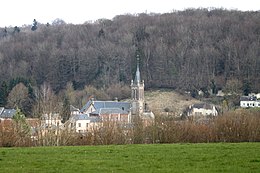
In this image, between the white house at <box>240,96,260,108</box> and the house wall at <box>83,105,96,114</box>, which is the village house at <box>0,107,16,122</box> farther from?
the white house at <box>240,96,260,108</box>

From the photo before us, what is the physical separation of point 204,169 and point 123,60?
7986cm

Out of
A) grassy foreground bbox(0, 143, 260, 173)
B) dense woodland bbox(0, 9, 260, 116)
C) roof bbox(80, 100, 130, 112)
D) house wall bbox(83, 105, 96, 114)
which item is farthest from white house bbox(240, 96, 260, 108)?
grassy foreground bbox(0, 143, 260, 173)

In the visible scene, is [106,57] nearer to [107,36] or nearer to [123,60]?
[123,60]

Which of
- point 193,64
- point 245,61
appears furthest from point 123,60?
point 245,61

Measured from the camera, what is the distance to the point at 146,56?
3664 inches

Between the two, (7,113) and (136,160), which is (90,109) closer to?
(7,113)

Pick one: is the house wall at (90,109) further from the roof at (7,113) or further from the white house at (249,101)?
the white house at (249,101)

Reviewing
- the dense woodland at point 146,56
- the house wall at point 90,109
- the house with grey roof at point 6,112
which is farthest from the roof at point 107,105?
the dense woodland at point 146,56

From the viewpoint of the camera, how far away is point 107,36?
107m

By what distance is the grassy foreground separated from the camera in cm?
1286

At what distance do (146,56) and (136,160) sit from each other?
78.8m

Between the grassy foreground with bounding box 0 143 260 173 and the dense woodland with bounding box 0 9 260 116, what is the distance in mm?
52029

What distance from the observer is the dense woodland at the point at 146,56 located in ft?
271

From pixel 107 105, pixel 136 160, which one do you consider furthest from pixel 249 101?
pixel 136 160
